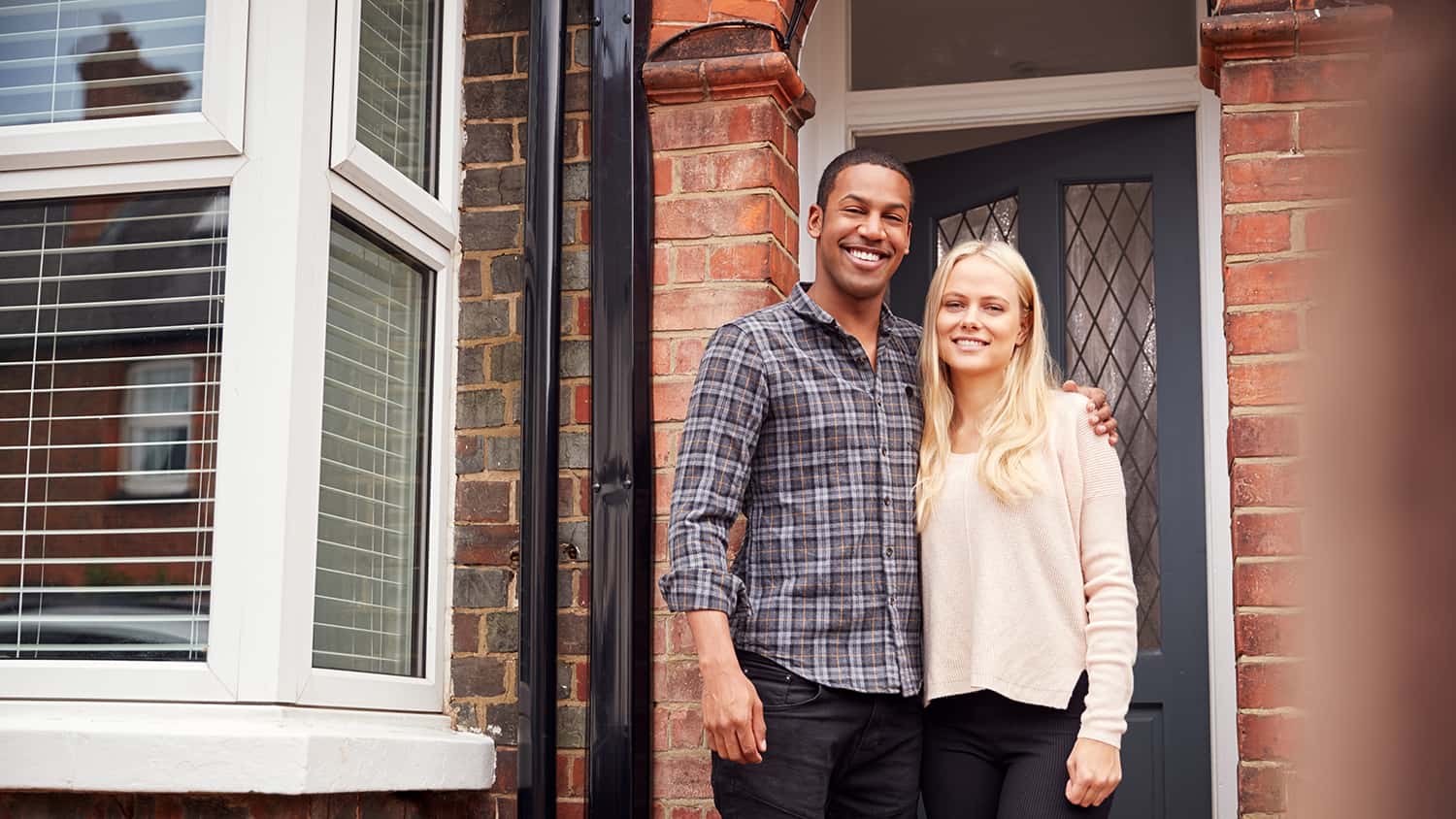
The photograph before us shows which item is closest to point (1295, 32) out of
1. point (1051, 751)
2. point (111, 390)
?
point (1051, 751)

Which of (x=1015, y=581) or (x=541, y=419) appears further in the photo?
(x=541, y=419)

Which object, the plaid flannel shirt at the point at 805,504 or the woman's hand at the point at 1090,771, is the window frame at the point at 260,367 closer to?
the plaid flannel shirt at the point at 805,504

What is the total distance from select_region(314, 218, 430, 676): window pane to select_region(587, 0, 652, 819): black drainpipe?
41 cm

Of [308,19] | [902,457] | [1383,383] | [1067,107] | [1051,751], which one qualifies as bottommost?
[1051,751]

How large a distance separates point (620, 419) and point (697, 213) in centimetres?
50

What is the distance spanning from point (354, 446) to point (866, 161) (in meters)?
1.20

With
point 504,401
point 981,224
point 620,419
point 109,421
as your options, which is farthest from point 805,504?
point 981,224

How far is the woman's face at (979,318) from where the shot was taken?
267 centimetres

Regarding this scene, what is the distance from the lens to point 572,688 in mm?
3344

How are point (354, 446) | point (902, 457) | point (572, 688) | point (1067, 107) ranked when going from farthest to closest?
point (1067, 107)
point (572, 688)
point (354, 446)
point (902, 457)

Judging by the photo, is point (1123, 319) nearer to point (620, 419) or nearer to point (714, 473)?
point (620, 419)

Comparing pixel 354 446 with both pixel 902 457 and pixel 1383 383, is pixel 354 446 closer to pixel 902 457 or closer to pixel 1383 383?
pixel 902 457

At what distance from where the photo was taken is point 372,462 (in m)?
3.16

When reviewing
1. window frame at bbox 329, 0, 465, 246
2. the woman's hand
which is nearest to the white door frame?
window frame at bbox 329, 0, 465, 246
